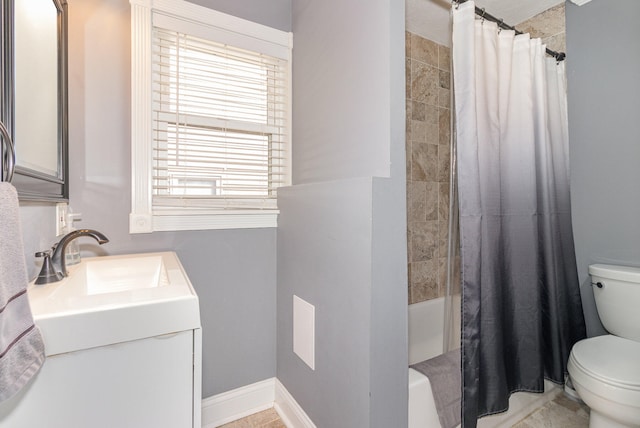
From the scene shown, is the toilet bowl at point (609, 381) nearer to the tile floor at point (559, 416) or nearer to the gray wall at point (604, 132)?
the tile floor at point (559, 416)

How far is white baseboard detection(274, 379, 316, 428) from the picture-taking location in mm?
1461

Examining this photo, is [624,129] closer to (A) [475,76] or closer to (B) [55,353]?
(A) [475,76]

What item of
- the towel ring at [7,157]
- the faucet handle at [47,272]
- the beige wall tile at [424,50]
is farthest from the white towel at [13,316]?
the beige wall tile at [424,50]

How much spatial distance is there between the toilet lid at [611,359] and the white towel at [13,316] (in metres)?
2.02

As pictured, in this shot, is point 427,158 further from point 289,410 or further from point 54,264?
point 54,264

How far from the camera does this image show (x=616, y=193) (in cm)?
174

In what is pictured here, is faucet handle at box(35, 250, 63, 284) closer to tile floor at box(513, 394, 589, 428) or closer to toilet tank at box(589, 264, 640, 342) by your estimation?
tile floor at box(513, 394, 589, 428)

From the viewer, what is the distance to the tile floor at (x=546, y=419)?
5.26 feet

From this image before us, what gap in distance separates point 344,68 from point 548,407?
7.54 ft

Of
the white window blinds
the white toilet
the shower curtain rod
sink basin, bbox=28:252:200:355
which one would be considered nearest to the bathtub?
the white toilet

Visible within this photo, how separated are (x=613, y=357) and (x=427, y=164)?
1.56 meters

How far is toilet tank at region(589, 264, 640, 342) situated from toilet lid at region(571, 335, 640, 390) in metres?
0.07

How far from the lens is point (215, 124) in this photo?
164 cm

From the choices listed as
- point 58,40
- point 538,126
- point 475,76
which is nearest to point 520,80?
point 538,126
